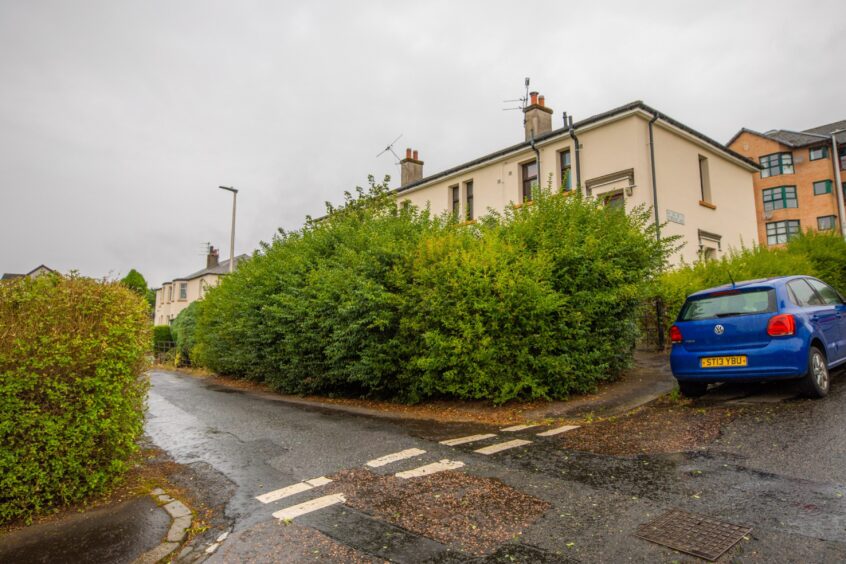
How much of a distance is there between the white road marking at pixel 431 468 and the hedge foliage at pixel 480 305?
2.84 meters

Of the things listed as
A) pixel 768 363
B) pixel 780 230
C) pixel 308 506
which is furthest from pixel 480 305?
pixel 780 230

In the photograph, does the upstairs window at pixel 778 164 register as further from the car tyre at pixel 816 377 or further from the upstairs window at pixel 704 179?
the car tyre at pixel 816 377

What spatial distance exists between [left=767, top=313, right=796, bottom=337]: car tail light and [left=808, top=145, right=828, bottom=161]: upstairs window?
4248cm

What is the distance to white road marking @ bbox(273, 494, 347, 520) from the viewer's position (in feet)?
13.2

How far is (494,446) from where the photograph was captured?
5867mm

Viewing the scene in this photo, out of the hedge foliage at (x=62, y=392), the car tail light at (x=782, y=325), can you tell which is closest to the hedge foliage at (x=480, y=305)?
the car tail light at (x=782, y=325)

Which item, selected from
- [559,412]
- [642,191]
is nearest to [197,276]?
[642,191]

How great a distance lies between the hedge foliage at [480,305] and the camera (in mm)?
8031

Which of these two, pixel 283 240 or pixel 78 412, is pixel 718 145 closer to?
pixel 283 240

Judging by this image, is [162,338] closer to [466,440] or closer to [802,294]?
[466,440]

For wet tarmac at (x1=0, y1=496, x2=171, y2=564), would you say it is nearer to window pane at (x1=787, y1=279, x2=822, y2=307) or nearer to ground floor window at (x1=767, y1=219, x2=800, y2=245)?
window pane at (x1=787, y1=279, x2=822, y2=307)

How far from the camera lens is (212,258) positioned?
5212 cm

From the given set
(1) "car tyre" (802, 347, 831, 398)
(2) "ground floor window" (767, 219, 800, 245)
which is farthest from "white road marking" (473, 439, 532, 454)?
(2) "ground floor window" (767, 219, 800, 245)

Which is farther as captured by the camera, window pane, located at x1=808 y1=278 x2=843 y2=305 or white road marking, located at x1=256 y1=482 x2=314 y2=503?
window pane, located at x1=808 y1=278 x2=843 y2=305
